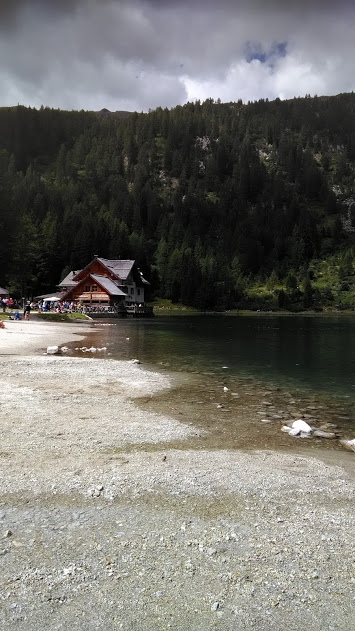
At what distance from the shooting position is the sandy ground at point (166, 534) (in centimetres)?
402

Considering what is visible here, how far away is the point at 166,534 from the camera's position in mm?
5445

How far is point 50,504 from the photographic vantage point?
243 inches

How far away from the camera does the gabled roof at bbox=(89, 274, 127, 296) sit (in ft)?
333

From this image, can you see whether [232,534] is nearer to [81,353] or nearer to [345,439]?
[345,439]

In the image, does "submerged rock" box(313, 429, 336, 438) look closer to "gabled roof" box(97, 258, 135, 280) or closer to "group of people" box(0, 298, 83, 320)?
"group of people" box(0, 298, 83, 320)

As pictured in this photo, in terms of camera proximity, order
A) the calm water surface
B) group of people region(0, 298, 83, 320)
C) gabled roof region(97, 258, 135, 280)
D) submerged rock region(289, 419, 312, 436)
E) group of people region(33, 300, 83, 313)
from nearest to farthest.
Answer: submerged rock region(289, 419, 312, 436), the calm water surface, group of people region(0, 298, 83, 320), group of people region(33, 300, 83, 313), gabled roof region(97, 258, 135, 280)

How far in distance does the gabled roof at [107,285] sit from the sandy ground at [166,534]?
305 feet

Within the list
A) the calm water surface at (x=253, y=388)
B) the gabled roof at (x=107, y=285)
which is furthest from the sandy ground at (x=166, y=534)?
the gabled roof at (x=107, y=285)

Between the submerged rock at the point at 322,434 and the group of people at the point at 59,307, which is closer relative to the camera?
the submerged rock at the point at 322,434

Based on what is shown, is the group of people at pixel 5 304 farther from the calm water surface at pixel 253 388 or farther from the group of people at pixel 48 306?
the calm water surface at pixel 253 388

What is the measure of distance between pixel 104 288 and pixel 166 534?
323ft

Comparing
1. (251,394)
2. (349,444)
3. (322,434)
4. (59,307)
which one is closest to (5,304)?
(59,307)

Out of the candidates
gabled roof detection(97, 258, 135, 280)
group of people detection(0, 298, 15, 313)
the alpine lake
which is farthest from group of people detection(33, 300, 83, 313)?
the alpine lake

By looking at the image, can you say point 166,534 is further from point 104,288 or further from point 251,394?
point 104,288
